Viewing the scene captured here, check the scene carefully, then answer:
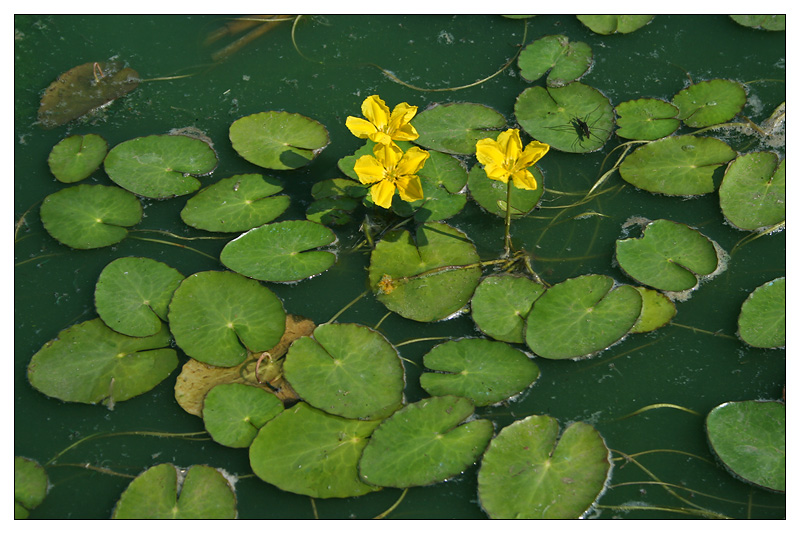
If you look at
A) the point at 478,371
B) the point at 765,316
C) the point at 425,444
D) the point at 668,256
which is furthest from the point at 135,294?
the point at 765,316

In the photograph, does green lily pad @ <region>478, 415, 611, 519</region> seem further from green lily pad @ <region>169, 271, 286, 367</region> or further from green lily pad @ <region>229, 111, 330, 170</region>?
green lily pad @ <region>229, 111, 330, 170</region>

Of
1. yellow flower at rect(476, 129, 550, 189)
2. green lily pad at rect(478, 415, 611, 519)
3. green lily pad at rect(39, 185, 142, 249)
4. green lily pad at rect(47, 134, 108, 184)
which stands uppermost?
yellow flower at rect(476, 129, 550, 189)

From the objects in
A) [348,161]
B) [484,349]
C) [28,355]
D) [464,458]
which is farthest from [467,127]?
[28,355]

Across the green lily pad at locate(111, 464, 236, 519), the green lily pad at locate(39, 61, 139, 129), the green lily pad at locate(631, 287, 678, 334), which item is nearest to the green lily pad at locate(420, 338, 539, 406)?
the green lily pad at locate(631, 287, 678, 334)

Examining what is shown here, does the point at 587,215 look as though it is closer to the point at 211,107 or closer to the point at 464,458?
the point at 464,458

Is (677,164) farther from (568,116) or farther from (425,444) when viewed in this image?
(425,444)

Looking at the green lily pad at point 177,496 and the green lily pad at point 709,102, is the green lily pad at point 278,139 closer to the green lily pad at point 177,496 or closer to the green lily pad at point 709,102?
the green lily pad at point 177,496

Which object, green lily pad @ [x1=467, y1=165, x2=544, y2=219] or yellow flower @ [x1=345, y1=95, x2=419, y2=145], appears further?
green lily pad @ [x1=467, y1=165, x2=544, y2=219]
